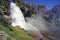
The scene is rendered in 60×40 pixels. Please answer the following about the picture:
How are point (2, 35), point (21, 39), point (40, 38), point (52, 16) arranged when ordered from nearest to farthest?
point (2, 35)
point (21, 39)
point (40, 38)
point (52, 16)

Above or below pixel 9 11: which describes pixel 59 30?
above

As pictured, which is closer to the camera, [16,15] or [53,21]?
[16,15]

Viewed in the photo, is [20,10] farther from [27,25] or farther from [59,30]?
[59,30]

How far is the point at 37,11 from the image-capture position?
59625 millimetres

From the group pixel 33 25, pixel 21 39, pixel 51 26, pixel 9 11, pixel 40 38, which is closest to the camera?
pixel 21 39

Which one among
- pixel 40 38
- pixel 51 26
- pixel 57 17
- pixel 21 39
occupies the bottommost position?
pixel 21 39

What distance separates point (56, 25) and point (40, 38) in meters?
16.9

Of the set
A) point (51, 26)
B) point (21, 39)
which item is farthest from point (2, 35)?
point (51, 26)

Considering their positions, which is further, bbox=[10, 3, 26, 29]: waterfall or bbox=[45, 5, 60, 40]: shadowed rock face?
bbox=[45, 5, 60, 40]: shadowed rock face

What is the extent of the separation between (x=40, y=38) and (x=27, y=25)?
266 inches

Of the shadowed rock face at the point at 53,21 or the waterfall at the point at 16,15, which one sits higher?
the shadowed rock face at the point at 53,21

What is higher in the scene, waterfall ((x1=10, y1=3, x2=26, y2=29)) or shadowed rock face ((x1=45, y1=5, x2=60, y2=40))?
shadowed rock face ((x1=45, y1=5, x2=60, y2=40))

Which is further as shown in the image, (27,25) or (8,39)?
(27,25)

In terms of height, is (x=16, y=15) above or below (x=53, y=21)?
below
